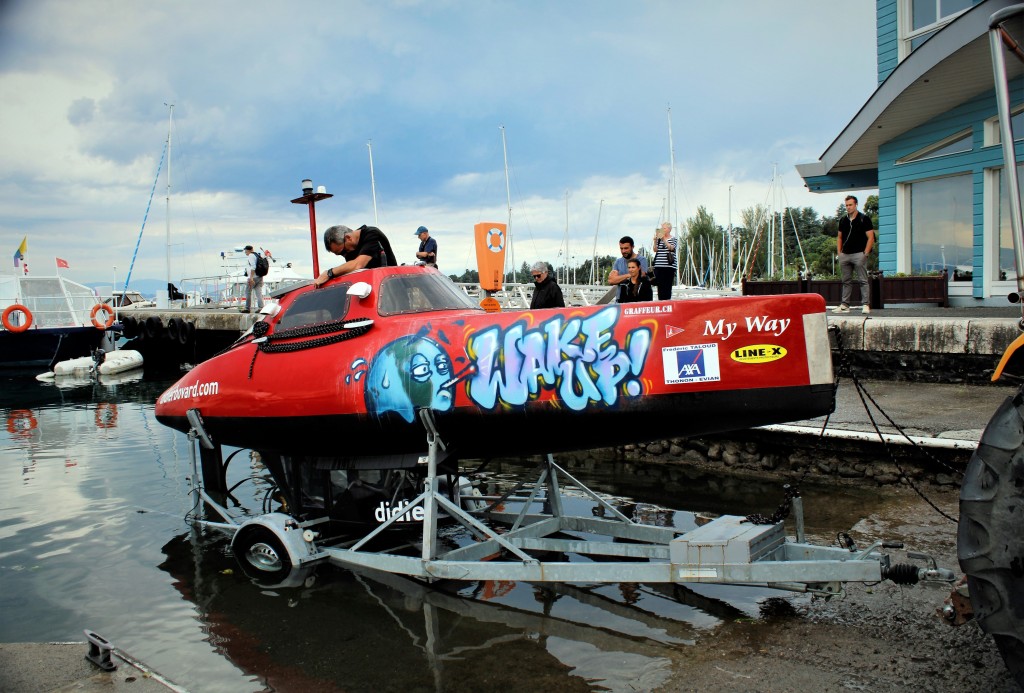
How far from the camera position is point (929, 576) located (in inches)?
176

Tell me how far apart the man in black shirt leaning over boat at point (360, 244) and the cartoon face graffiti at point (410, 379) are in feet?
4.59

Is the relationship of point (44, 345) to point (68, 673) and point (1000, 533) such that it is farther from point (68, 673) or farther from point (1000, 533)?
point (1000, 533)

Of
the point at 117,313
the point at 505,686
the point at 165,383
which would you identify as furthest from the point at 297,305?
the point at 117,313

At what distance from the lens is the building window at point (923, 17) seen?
17.2 meters

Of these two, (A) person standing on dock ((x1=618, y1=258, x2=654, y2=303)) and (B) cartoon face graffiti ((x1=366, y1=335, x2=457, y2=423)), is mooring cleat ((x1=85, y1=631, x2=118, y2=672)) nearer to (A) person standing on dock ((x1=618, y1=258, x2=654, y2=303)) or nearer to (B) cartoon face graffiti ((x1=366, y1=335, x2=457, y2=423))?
(B) cartoon face graffiti ((x1=366, y1=335, x2=457, y2=423))

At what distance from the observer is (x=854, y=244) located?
523 inches

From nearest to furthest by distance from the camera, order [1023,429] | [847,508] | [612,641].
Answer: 1. [1023,429]
2. [612,641]
3. [847,508]

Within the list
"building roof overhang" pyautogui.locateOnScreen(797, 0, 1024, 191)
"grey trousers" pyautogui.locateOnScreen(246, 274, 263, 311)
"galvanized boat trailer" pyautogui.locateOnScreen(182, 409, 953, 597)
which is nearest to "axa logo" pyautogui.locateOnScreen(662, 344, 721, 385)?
"galvanized boat trailer" pyautogui.locateOnScreen(182, 409, 953, 597)

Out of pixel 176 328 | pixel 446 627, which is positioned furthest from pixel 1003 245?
pixel 176 328

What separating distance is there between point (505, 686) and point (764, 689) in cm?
150

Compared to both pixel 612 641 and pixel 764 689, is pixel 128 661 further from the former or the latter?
pixel 764 689

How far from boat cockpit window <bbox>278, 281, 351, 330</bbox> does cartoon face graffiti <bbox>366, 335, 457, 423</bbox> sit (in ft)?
2.45

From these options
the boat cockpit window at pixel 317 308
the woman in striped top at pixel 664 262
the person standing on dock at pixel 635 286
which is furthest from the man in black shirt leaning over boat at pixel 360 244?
the woman in striped top at pixel 664 262

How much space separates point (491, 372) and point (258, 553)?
9.35 feet
